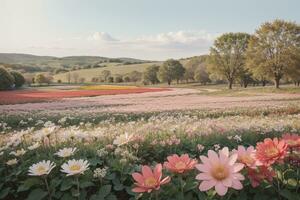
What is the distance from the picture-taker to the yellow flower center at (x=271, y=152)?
272cm

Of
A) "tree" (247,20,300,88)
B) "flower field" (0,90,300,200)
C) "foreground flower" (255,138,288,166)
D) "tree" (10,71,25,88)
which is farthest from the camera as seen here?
"tree" (10,71,25,88)

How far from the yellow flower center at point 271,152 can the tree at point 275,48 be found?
197ft

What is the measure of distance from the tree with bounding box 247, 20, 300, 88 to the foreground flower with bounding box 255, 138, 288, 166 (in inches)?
2363

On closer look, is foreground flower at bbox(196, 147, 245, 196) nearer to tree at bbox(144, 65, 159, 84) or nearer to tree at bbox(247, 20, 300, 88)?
tree at bbox(247, 20, 300, 88)

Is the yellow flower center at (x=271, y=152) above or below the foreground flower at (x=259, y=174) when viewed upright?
above

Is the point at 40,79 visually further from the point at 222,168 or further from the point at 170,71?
the point at 222,168

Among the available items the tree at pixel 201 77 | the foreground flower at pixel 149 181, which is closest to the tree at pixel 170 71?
the tree at pixel 201 77

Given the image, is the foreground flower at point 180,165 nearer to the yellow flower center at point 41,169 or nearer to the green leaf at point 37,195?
the yellow flower center at point 41,169

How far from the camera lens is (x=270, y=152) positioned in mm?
2779

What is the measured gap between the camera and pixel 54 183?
3869 millimetres

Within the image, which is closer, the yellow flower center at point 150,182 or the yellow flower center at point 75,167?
the yellow flower center at point 150,182

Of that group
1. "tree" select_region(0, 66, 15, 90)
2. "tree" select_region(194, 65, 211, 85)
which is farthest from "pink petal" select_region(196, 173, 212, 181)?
"tree" select_region(194, 65, 211, 85)

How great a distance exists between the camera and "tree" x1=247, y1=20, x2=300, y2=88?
199 feet

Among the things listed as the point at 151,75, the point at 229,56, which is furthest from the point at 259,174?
the point at 151,75
